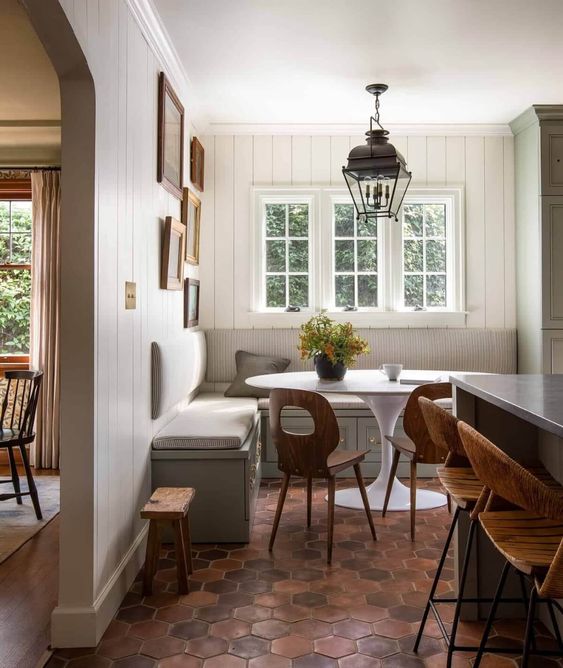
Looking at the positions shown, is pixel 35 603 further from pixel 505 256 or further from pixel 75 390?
pixel 505 256

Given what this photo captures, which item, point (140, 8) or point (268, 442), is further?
point (268, 442)

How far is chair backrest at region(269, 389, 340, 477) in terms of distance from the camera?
131 inches

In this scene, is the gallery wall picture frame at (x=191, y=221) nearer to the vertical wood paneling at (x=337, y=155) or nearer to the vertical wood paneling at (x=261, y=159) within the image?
the vertical wood paneling at (x=261, y=159)

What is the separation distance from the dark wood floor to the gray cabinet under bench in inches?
28.4

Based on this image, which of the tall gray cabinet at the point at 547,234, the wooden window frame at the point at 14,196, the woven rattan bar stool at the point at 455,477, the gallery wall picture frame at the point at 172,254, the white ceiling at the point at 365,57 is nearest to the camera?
the woven rattan bar stool at the point at 455,477

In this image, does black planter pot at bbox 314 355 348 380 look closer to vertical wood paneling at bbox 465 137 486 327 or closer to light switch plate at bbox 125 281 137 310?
light switch plate at bbox 125 281 137 310

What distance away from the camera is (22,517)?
412cm

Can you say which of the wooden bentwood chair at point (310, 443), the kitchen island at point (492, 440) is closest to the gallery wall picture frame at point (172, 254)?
the wooden bentwood chair at point (310, 443)

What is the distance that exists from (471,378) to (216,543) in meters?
1.77

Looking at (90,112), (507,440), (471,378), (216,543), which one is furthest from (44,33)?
(216,543)

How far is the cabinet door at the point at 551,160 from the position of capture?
5320mm

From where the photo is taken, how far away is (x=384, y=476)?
4379mm

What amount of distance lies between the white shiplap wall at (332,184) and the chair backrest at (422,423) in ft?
7.97

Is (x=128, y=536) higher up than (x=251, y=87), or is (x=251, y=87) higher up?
(x=251, y=87)
